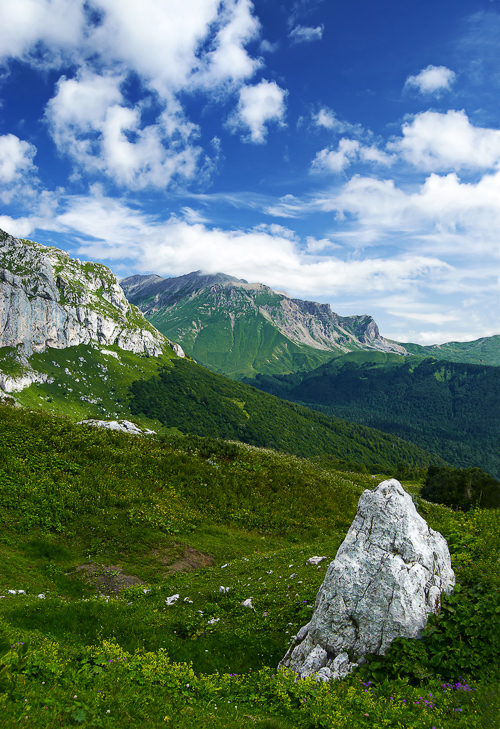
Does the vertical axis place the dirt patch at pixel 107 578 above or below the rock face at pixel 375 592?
below

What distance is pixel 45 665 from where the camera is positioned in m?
8.43

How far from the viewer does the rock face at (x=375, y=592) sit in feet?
35.4

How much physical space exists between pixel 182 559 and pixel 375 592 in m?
13.8

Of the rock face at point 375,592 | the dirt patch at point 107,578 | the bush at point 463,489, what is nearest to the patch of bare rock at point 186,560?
the dirt patch at point 107,578

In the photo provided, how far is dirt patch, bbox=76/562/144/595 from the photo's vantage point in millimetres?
17594

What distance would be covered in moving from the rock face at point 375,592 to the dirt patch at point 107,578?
10.1 meters

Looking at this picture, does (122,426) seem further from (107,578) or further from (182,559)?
(107,578)

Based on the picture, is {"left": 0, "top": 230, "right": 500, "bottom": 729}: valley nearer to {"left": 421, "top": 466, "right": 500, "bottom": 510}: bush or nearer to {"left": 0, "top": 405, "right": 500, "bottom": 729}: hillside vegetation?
{"left": 0, "top": 405, "right": 500, "bottom": 729}: hillside vegetation

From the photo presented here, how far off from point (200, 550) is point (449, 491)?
57523 millimetres

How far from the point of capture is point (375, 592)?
37.6 feet

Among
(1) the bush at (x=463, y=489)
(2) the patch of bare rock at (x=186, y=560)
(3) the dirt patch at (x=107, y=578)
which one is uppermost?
(3) the dirt patch at (x=107, y=578)

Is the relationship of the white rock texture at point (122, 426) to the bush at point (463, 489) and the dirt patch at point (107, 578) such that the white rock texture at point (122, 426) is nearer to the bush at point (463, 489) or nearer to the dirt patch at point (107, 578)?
the dirt patch at point (107, 578)

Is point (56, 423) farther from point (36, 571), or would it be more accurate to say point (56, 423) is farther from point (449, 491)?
point (449, 491)

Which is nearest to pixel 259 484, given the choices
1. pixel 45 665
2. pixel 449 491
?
pixel 45 665
